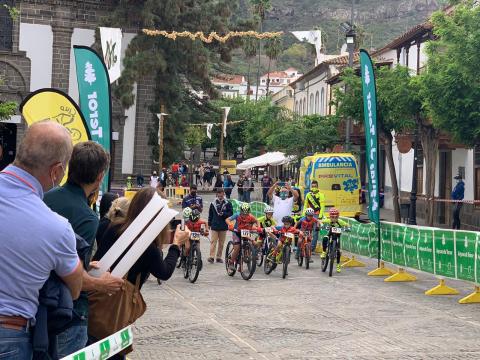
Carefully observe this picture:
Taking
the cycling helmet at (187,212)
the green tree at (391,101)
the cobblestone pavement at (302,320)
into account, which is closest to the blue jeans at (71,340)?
the cobblestone pavement at (302,320)

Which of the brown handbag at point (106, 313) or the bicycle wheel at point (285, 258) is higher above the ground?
the brown handbag at point (106, 313)

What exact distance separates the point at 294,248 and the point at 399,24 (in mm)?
163442

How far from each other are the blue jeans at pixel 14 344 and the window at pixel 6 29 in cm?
4610

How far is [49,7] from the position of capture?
4816cm

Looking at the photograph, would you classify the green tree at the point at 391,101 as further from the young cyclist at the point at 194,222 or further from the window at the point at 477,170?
the young cyclist at the point at 194,222

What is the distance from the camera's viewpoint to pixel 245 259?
16922 mm

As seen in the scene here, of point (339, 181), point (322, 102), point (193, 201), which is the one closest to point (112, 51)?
point (193, 201)

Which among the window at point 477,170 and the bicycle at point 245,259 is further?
the window at point 477,170

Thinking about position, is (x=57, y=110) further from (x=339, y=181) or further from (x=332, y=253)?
(x=339, y=181)

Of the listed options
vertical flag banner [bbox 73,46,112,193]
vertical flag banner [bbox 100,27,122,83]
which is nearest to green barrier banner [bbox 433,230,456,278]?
vertical flag banner [bbox 73,46,112,193]

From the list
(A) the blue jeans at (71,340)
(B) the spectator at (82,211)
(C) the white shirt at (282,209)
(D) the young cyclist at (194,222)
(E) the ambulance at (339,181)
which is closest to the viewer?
(A) the blue jeans at (71,340)

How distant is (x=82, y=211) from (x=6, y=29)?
148 ft

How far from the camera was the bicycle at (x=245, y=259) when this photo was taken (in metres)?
16.6

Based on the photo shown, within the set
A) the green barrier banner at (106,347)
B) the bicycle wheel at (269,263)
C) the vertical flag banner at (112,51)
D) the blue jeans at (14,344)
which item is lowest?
the bicycle wheel at (269,263)
